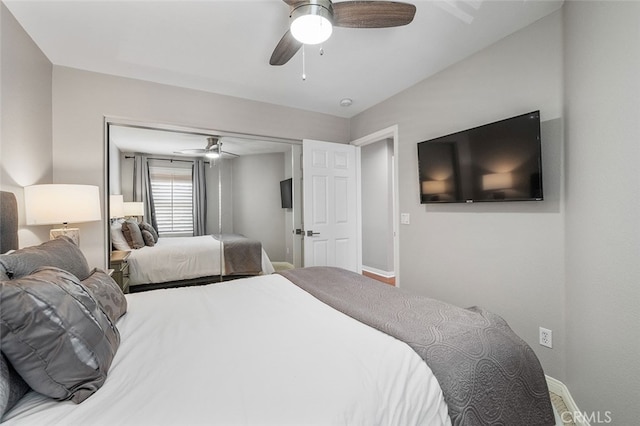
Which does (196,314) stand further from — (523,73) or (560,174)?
(523,73)

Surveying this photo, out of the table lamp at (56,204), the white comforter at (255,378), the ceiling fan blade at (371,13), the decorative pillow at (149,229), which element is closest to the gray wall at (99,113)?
the decorative pillow at (149,229)

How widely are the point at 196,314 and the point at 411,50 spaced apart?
2466 mm

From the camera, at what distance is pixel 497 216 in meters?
2.18

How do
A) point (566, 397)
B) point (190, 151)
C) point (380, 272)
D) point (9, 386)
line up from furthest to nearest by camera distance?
point (380, 272) → point (190, 151) → point (566, 397) → point (9, 386)

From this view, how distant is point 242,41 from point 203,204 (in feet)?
5.87

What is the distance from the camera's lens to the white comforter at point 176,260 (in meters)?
2.82

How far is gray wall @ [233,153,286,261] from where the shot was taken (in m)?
3.42

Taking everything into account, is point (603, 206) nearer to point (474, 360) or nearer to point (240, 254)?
point (474, 360)

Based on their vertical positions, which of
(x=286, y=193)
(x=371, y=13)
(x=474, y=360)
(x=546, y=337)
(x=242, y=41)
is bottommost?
(x=546, y=337)

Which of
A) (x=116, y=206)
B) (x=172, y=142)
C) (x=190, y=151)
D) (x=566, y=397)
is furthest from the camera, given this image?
(x=190, y=151)

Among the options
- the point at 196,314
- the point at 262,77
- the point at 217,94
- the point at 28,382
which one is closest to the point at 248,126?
the point at 217,94

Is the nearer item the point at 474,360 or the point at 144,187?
the point at 474,360

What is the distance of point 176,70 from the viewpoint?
254 cm

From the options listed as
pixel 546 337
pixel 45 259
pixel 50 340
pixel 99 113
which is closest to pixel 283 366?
pixel 50 340
